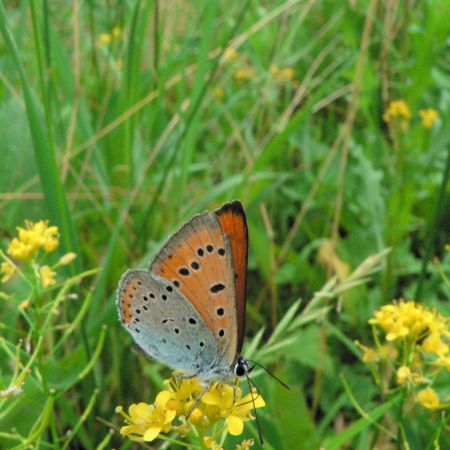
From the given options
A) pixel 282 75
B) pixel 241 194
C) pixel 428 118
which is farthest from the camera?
pixel 282 75

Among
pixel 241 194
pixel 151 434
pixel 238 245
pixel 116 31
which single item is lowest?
pixel 241 194

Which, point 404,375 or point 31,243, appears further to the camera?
point 31,243

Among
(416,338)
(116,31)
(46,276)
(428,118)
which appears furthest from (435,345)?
(116,31)

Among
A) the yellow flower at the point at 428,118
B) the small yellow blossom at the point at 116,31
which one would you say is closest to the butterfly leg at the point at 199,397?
the small yellow blossom at the point at 116,31

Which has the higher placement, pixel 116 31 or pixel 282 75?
pixel 116 31

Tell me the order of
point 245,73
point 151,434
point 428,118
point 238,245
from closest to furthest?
point 151,434, point 238,245, point 428,118, point 245,73

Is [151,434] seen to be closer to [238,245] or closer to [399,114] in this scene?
[238,245]

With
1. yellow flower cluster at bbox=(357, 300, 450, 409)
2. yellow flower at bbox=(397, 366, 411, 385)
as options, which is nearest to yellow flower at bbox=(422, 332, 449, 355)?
yellow flower cluster at bbox=(357, 300, 450, 409)
